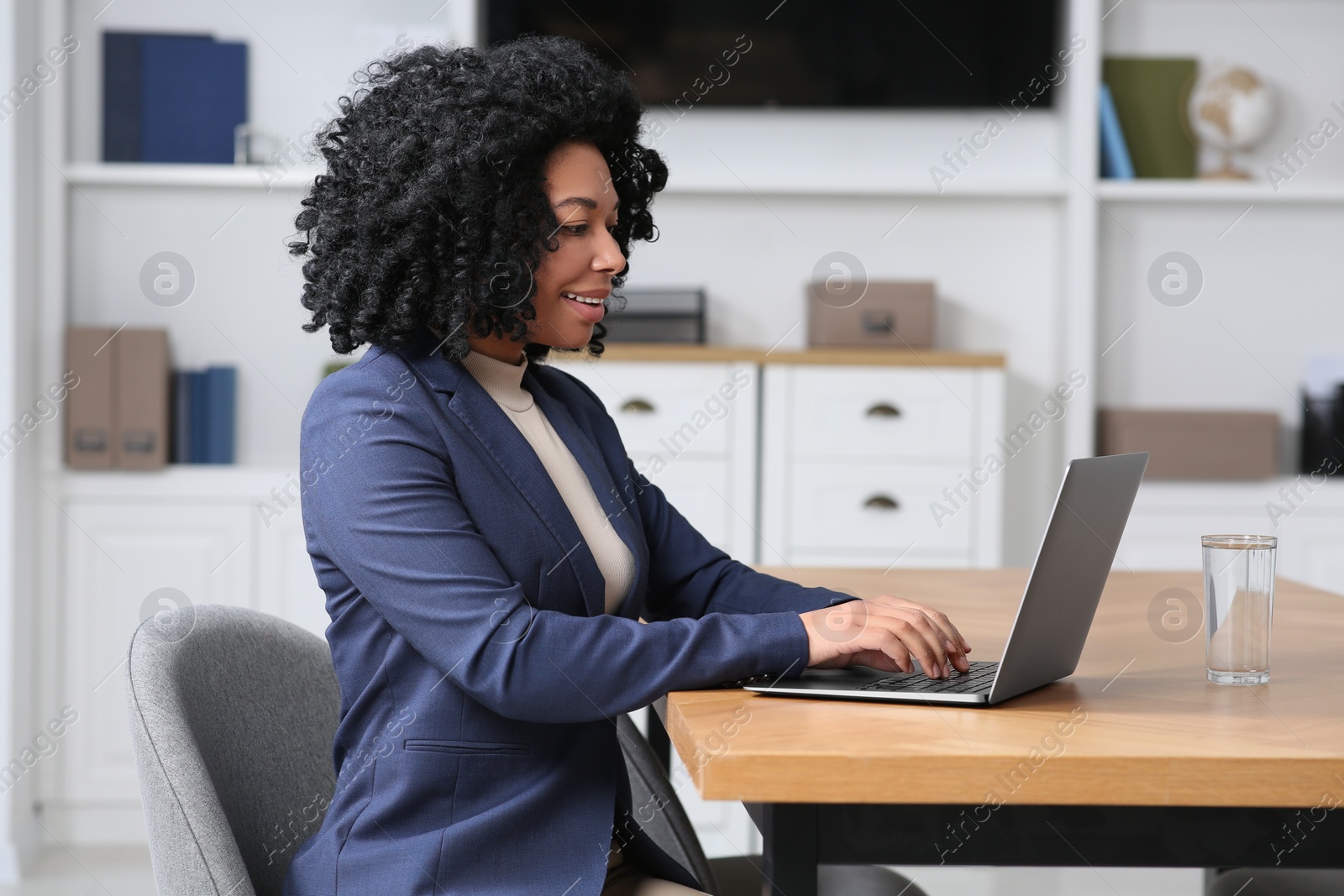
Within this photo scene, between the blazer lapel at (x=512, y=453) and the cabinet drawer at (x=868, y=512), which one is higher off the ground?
the blazer lapel at (x=512, y=453)

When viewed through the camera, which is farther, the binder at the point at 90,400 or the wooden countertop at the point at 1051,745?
the binder at the point at 90,400

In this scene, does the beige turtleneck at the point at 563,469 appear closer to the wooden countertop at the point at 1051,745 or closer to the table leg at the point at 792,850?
the wooden countertop at the point at 1051,745

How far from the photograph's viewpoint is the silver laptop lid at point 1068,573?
3.33 feet

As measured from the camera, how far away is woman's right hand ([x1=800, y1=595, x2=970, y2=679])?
1130 millimetres

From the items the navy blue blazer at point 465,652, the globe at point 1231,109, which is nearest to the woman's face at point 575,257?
the navy blue blazer at point 465,652

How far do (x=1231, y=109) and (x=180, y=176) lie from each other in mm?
2776

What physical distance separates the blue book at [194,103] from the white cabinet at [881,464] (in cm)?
160

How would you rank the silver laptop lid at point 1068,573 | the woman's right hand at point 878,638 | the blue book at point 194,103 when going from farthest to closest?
the blue book at point 194,103, the woman's right hand at point 878,638, the silver laptop lid at point 1068,573

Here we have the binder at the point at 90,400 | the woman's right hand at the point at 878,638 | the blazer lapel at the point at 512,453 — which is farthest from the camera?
the binder at the point at 90,400

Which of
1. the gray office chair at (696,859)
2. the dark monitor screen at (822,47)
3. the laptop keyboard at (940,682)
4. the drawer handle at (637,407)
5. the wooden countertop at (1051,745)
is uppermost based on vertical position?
the dark monitor screen at (822,47)

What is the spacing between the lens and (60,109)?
3.17m

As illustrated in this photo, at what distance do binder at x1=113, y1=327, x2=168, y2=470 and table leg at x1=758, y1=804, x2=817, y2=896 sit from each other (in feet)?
8.56

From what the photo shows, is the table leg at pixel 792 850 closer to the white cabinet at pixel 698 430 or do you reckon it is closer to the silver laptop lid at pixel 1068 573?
the silver laptop lid at pixel 1068 573

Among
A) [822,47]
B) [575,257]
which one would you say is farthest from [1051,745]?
[822,47]
